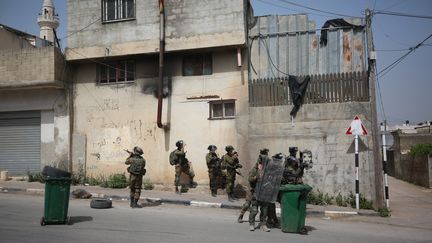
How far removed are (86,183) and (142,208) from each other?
5.25 meters

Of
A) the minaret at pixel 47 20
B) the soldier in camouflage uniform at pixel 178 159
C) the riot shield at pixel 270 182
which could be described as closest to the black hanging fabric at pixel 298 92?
the soldier in camouflage uniform at pixel 178 159

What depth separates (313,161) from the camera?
12.9 meters

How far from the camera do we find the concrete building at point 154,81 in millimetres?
14422

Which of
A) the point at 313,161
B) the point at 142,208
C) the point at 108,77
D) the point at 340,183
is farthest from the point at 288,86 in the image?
the point at 108,77

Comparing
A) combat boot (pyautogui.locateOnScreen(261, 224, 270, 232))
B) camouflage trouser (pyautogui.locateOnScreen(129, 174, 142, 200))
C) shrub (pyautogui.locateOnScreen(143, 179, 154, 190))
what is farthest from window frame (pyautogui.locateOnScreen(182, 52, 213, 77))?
combat boot (pyautogui.locateOnScreen(261, 224, 270, 232))

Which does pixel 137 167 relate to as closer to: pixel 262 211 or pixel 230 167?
pixel 230 167

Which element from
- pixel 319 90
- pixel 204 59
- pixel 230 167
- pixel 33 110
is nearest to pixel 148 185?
pixel 230 167

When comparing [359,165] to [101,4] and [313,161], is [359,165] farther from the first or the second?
[101,4]

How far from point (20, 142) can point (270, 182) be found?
12420 millimetres

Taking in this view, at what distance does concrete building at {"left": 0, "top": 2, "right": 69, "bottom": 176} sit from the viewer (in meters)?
15.9

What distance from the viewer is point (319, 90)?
43.1ft

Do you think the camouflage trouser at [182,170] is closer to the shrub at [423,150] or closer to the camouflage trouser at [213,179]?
the camouflage trouser at [213,179]

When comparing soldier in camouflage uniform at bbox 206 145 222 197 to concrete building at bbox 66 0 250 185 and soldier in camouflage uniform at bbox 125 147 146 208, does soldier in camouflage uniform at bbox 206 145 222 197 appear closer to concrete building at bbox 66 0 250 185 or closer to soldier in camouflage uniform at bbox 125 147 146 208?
concrete building at bbox 66 0 250 185

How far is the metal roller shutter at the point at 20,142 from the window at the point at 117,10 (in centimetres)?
485
